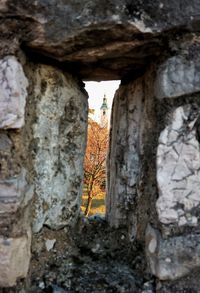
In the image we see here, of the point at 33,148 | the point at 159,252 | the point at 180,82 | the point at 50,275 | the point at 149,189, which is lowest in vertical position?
the point at 50,275

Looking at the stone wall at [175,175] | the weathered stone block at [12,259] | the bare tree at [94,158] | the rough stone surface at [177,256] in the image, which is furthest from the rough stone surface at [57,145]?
the bare tree at [94,158]

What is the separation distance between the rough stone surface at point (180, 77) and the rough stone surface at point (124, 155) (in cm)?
40

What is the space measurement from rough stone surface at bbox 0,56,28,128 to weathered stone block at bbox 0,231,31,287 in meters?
0.52

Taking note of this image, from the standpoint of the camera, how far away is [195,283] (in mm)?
1734

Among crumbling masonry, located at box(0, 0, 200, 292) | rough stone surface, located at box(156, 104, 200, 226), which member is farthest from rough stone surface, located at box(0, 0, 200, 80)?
rough stone surface, located at box(156, 104, 200, 226)

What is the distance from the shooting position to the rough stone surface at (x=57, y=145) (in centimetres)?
199

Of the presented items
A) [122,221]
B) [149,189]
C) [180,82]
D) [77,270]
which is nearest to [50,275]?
[77,270]

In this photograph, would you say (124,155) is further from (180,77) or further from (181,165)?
(180,77)

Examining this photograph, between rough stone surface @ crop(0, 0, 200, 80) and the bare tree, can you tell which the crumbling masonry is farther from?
the bare tree

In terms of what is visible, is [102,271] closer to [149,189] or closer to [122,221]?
[122,221]

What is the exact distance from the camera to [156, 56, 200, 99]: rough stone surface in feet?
5.74

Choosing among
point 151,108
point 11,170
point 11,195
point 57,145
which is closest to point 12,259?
point 11,195

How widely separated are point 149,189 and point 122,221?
15.2 inches

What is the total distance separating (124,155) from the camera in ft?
7.45
